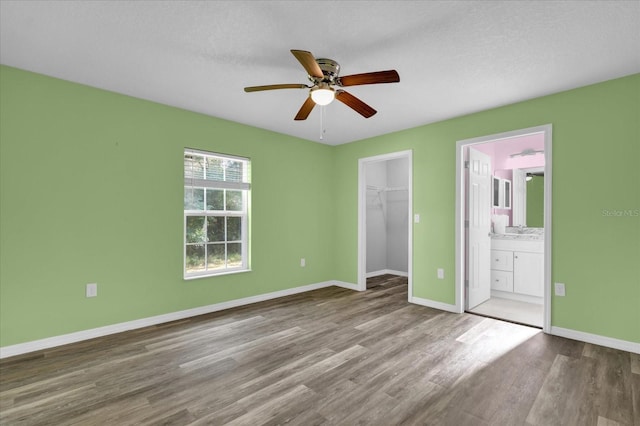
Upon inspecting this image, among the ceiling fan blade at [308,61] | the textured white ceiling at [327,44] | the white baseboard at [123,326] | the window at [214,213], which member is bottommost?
the white baseboard at [123,326]

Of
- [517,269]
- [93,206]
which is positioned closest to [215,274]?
[93,206]

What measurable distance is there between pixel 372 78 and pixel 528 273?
3.95 metres

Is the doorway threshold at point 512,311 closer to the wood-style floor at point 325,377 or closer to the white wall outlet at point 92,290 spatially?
the wood-style floor at point 325,377

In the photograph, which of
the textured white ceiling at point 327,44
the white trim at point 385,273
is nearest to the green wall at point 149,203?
the textured white ceiling at point 327,44

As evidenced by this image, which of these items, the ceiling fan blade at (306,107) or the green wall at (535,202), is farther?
the green wall at (535,202)

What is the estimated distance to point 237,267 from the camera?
4367mm

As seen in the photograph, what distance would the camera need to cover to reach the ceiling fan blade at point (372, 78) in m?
2.10

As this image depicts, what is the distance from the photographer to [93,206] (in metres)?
3.12

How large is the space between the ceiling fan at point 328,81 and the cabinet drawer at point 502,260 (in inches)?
134

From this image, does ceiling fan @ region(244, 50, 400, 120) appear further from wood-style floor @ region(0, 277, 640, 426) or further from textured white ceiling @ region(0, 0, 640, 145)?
wood-style floor @ region(0, 277, 640, 426)

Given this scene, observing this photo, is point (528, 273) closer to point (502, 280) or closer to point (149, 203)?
point (502, 280)

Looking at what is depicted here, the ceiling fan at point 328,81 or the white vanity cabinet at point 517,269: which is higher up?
the ceiling fan at point 328,81

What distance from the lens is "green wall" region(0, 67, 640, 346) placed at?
2779 millimetres

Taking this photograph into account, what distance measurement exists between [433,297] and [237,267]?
2733 millimetres
